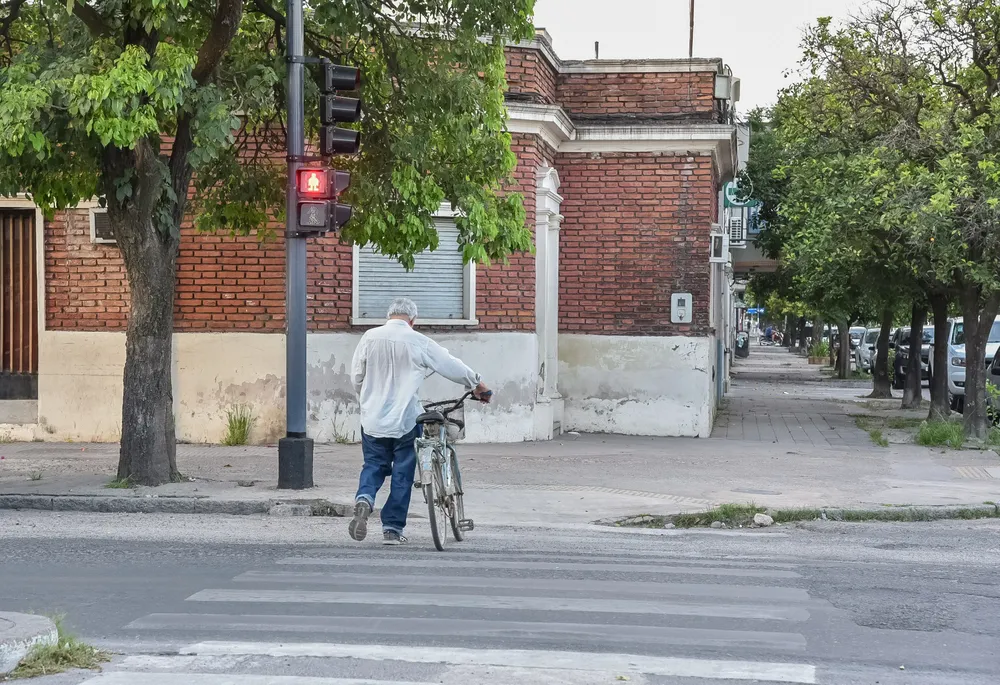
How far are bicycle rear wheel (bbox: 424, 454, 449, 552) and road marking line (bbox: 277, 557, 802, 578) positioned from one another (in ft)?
1.12

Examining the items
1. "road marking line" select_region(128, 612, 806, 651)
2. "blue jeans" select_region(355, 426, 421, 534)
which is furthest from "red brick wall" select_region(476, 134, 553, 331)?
"road marking line" select_region(128, 612, 806, 651)

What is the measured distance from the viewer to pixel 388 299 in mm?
16422

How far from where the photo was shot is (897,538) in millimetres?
9992

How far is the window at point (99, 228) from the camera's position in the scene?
52.4 ft

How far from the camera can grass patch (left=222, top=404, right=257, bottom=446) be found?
15.7 m

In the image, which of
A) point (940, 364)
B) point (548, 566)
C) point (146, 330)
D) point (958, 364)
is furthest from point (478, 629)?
point (958, 364)

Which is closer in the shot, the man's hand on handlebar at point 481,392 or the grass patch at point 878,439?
the man's hand on handlebar at point 481,392

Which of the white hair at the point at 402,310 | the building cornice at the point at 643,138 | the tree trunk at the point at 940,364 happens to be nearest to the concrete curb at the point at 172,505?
the white hair at the point at 402,310

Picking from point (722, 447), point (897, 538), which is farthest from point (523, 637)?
point (722, 447)

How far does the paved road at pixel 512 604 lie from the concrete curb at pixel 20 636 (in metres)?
0.23

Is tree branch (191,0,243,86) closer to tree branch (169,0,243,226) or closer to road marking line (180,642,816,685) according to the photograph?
tree branch (169,0,243,226)

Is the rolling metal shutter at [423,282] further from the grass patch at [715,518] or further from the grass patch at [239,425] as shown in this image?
the grass patch at [715,518]

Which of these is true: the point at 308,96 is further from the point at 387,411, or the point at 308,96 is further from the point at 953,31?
the point at 953,31

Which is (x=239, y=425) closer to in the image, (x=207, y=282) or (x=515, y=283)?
(x=207, y=282)
